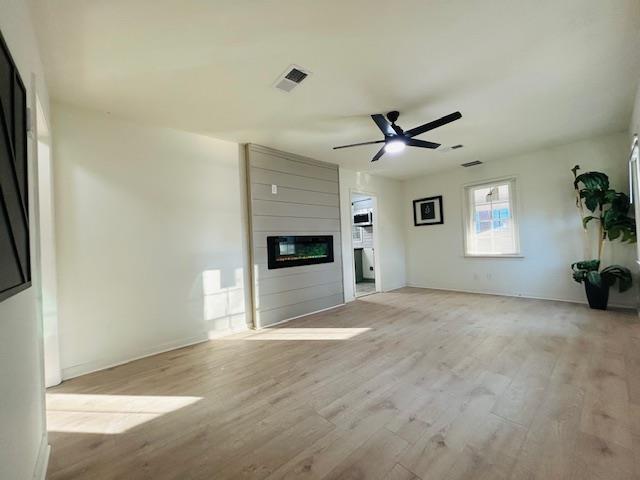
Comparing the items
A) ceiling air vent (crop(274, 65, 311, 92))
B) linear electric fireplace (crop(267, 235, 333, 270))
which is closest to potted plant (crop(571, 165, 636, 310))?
linear electric fireplace (crop(267, 235, 333, 270))

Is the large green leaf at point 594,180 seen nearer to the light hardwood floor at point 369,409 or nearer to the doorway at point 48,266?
the light hardwood floor at point 369,409

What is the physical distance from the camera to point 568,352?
2.63 meters

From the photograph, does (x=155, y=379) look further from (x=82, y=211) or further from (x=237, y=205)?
(x=237, y=205)

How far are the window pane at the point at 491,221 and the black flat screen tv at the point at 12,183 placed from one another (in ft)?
20.2

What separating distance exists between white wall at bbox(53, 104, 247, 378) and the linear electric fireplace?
47cm

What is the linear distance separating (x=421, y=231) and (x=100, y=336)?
5934 millimetres

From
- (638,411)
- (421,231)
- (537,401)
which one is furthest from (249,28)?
(421,231)

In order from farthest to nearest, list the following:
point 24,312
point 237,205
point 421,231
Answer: point 421,231
point 237,205
point 24,312

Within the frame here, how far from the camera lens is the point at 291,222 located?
4.32 meters

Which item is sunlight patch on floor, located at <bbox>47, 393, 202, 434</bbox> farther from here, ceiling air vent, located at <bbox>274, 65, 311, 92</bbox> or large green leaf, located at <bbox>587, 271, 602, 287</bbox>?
large green leaf, located at <bbox>587, 271, 602, 287</bbox>

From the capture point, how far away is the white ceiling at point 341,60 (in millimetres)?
1735

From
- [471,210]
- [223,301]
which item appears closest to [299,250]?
[223,301]

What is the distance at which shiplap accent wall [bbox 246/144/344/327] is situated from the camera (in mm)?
3918

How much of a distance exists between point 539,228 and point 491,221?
0.79 meters
